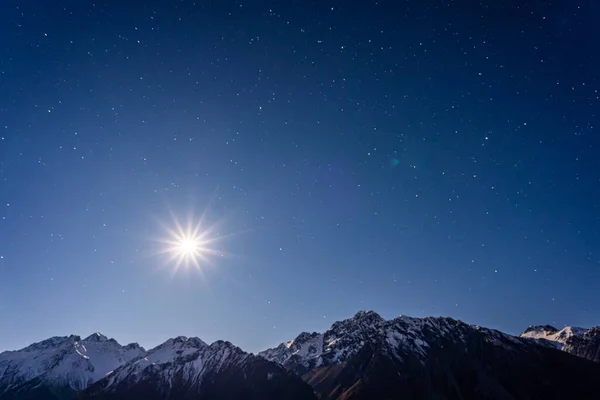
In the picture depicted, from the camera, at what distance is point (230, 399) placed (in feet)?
643

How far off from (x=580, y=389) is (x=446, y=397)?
70.0 m

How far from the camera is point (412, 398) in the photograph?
7756 inches

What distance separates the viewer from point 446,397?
640 feet

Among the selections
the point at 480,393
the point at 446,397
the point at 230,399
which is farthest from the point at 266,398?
the point at 480,393

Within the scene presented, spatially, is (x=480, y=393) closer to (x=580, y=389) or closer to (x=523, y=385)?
(x=523, y=385)

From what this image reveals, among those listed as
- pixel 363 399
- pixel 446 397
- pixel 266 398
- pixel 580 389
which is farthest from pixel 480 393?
pixel 266 398

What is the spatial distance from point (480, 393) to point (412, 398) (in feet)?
124

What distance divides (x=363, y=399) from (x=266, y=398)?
178 feet

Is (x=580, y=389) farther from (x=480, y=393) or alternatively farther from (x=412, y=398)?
(x=412, y=398)

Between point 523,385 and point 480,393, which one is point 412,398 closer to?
point 480,393

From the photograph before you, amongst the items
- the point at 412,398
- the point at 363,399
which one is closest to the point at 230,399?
the point at 363,399

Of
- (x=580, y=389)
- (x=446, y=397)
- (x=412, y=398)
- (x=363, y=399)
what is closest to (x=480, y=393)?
(x=446, y=397)

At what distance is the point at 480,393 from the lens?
197 m

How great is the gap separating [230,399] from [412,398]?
101m
